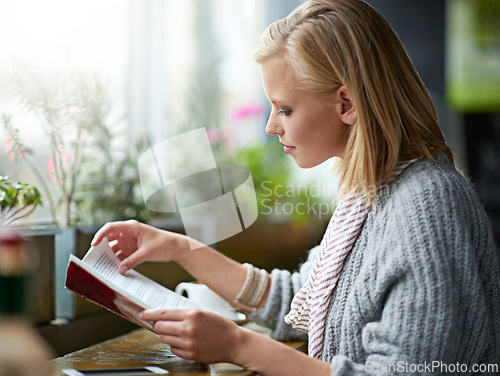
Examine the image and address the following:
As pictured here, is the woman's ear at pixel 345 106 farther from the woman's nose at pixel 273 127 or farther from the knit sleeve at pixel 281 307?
the knit sleeve at pixel 281 307

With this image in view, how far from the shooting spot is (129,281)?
3.51 feet

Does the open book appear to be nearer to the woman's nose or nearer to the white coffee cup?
the white coffee cup

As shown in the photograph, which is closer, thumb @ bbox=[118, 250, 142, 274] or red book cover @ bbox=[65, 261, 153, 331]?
red book cover @ bbox=[65, 261, 153, 331]

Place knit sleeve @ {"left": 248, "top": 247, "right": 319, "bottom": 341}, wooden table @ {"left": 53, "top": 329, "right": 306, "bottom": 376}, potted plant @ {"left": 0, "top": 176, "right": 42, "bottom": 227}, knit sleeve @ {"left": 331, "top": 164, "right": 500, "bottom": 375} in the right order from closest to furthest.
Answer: knit sleeve @ {"left": 331, "top": 164, "right": 500, "bottom": 375} < wooden table @ {"left": 53, "top": 329, "right": 306, "bottom": 376} < potted plant @ {"left": 0, "top": 176, "right": 42, "bottom": 227} < knit sleeve @ {"left": 248, "top": 247, "right": 319, "bottom": 341}

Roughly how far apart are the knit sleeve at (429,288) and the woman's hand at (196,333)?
0.17m

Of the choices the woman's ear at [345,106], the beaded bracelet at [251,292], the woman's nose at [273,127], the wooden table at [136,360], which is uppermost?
the woman's ear at [345,106]

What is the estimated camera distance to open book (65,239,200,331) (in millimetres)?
895

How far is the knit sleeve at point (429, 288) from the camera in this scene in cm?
81

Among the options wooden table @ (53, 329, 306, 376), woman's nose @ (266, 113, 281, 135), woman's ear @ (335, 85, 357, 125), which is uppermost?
woman's ear @ (335, 85, 357, 125)

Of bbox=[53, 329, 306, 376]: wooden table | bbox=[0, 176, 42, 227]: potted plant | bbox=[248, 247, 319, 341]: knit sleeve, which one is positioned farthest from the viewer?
bbox=[248, 247, 319, 341]: knit sleeve

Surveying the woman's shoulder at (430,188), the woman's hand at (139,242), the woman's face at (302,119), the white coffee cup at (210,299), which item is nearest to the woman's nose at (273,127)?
the woman's face at (302,119)

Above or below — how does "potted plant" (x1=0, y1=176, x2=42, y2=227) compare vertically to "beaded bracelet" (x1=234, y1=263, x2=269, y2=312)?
above

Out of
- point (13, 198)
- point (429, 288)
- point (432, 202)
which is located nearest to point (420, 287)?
point (429, 288)

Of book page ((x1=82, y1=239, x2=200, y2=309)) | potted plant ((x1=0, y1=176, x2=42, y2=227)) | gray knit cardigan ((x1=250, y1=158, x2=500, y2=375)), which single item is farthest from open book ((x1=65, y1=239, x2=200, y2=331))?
gray knit cardigan ((x1=250, y1=158, x2=500, y2=375))
